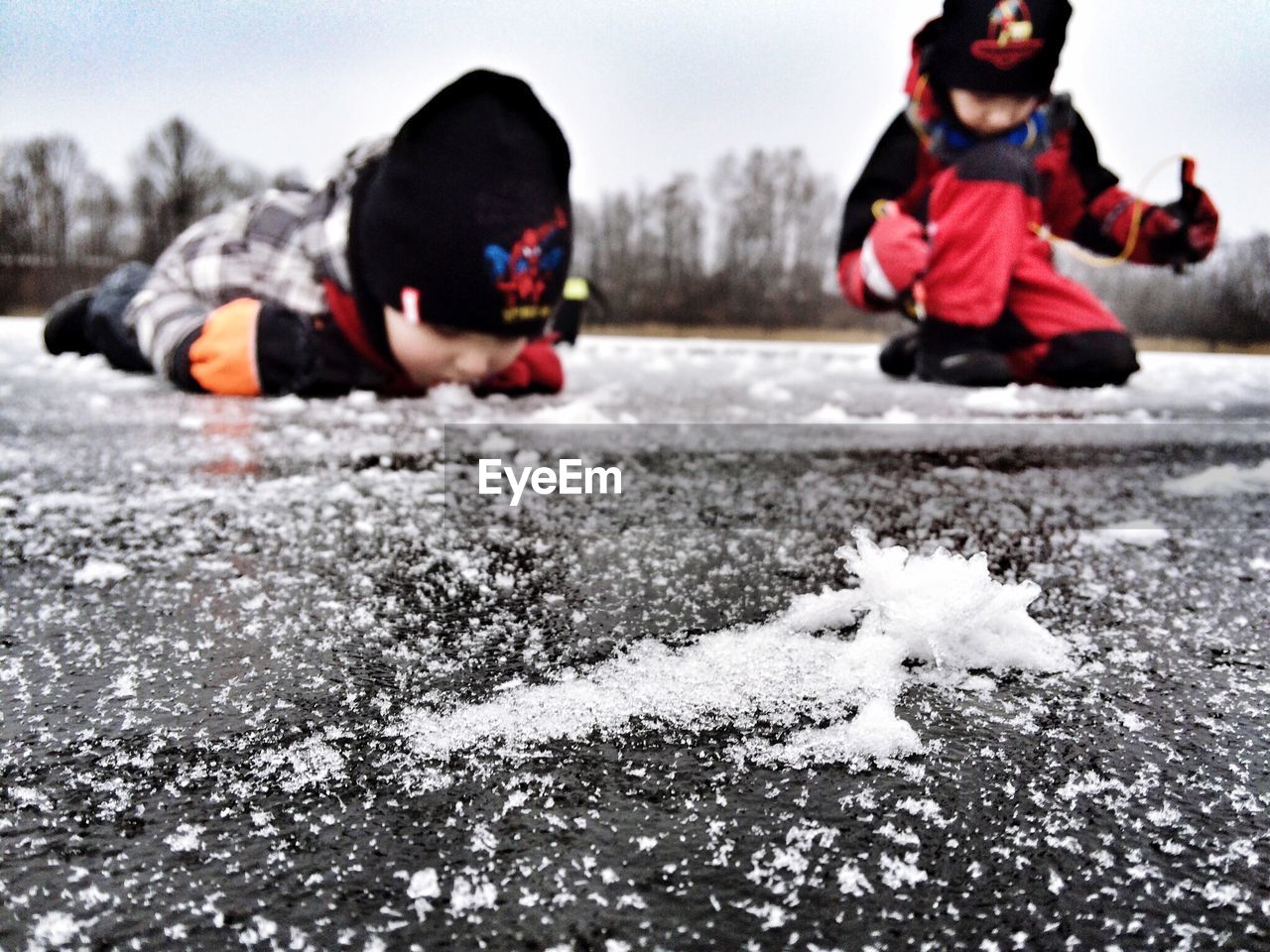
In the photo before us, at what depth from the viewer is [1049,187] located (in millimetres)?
2547

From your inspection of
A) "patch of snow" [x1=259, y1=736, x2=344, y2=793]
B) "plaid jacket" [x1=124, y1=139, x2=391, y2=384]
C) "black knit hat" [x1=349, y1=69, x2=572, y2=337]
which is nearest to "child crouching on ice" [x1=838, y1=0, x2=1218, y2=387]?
"black knit hat" [x1=349, y1=69, x2=572, y2=337]

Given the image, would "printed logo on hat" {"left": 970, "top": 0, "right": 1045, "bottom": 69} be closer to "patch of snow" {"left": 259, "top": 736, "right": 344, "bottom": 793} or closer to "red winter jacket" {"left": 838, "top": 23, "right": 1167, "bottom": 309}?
"red winter jacket" {"left": 838, "top": 23, "right": 1167, "bottom": 309}

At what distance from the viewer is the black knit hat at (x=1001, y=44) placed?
200cm

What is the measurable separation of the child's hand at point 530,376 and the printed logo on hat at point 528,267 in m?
0.22

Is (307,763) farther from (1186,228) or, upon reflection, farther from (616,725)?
(1186,228)

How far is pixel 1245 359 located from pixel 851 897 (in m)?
5.34

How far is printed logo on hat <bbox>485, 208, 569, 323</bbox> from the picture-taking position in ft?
4.96

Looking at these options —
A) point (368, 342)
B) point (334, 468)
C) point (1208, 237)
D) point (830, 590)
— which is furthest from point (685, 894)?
point (1208, 237)

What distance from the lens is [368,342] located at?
1.68m

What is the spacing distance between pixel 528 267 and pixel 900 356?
1.40m

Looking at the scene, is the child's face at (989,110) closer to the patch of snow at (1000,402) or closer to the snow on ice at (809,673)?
the patch of snow at (1000,402)

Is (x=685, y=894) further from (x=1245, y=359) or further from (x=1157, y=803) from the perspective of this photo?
(x=1245, y=359)

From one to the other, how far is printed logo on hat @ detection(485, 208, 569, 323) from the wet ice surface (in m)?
0.72

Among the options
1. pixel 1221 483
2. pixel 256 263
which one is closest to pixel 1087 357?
pixel 1221 483
